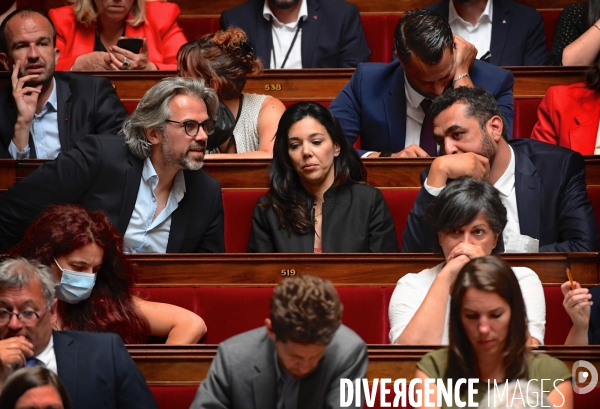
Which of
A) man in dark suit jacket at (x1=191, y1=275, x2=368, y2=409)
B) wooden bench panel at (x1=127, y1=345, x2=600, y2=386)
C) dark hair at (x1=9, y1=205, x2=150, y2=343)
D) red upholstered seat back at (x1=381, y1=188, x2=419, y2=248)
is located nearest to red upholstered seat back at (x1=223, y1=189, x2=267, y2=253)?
red upholstered seat back at (x1=381, y1=188, x2=419, y2=248)

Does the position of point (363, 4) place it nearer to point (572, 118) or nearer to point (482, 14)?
point (482, 14)

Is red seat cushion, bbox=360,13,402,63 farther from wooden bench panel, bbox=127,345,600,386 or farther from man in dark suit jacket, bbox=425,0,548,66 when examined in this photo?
wooden bench panel, bbox=127,345,600,386

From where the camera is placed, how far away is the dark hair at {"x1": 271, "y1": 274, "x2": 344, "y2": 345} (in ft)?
2.98

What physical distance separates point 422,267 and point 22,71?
74cm

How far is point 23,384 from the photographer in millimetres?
926

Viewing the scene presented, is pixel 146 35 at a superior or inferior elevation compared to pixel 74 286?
superior

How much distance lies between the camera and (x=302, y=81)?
1.78 meters

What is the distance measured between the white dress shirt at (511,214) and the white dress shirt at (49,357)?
0.52 metres

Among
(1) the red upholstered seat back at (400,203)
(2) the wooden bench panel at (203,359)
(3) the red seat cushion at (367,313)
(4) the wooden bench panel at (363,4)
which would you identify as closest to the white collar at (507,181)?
(1) the red upholstered seat back at (400,203)

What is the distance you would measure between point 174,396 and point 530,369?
375mm

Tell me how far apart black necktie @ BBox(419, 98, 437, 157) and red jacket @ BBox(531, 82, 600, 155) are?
0.54ft

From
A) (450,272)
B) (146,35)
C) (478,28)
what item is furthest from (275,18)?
(450,272)

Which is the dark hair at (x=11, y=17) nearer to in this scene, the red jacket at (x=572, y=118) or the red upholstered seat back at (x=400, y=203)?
the red upholstered seat back at (x=400, y=203)

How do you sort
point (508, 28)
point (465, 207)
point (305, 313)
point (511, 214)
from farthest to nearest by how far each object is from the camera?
point (508, 28) → point (511, 214) → point (465, 207) → point (305, 313)
